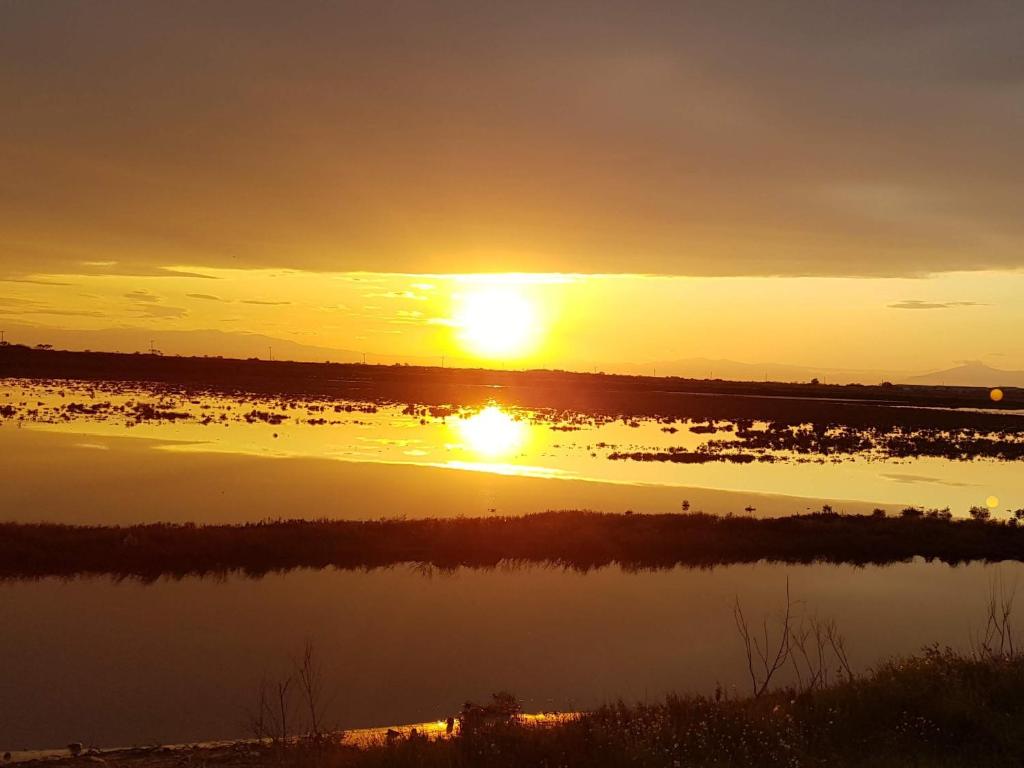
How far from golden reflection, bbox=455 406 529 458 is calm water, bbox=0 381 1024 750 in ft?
8.44

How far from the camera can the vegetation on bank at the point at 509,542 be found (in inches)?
854

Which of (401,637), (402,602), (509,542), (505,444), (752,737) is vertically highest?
(505,444)

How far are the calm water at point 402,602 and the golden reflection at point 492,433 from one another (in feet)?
8.44

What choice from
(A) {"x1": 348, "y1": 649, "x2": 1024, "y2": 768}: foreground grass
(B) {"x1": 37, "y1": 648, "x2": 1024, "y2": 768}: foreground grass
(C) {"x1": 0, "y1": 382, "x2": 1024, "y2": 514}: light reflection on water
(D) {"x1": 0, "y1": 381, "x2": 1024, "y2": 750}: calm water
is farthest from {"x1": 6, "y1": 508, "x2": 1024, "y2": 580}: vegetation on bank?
(A) {"x1": 348, "y1": 649, "x2": 1024, "y2": 768}: foreground grass

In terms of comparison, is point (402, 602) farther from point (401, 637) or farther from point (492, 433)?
point (492, 433)

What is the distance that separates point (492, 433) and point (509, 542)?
3166 cm

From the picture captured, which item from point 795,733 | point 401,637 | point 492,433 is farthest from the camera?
point 492,433

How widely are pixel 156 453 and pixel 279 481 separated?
10.3 m

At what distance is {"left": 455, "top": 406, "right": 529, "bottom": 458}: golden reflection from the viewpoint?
47344mm

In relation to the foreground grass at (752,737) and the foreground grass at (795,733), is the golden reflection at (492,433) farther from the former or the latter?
the foreground grass at (795,733)

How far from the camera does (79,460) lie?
121ft

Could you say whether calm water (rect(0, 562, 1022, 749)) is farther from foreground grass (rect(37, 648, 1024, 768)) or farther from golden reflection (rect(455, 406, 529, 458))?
golden reflection (rect(455, 406, 529, 458))

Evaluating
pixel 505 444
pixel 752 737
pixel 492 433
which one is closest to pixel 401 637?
pixel 752 737

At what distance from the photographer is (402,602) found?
20078 mm
